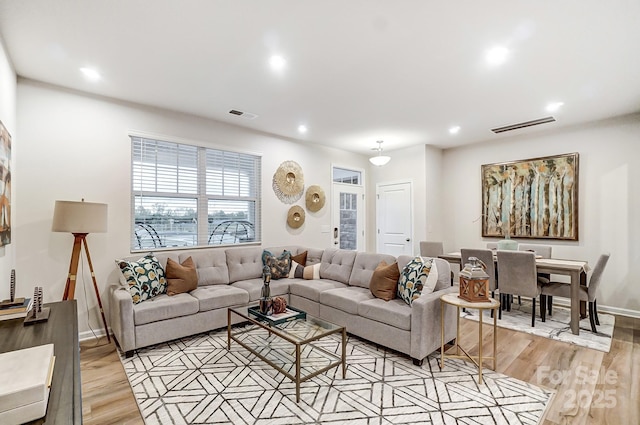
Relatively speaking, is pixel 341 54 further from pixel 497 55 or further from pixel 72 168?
pixel 72 168

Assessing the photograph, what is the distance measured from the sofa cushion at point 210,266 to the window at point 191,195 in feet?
1.13

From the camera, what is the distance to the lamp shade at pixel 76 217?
2.96 m

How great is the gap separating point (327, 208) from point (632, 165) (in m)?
4.54

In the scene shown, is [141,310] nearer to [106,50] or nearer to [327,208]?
[106,50]

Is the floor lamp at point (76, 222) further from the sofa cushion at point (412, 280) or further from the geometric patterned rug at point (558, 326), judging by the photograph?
the geometric patterned rug at point (558, 326)

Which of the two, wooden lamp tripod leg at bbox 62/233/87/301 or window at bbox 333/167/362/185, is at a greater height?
window at bbox 333/167/362/185

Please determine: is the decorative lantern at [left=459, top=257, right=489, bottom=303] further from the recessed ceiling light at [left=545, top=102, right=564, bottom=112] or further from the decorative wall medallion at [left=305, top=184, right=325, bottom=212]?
the decorative wall medallion at [left=305, top=184, right=325, bottom=212]

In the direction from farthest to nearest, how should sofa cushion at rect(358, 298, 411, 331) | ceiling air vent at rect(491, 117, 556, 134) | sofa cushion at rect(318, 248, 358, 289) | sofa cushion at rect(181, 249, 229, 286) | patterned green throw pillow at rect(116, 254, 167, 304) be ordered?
ceiling air vent at rect(491, 117, 556, 134) < sofa cushion at rect(318, 248, 358, 289) < sofa cushion at rect(181, 249, 229, 286) < patterned green throw pillow at rect(116, 254, 167, 304) < sofa cushion at rect(358, 298, 411, 331)

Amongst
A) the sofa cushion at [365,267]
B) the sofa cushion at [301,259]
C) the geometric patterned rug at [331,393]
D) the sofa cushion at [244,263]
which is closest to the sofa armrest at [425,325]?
the geometric patterned rug at [331,393]

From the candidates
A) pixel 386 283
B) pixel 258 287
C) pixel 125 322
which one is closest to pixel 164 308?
pixel 125 322

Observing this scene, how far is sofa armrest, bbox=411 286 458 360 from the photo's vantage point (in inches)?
109

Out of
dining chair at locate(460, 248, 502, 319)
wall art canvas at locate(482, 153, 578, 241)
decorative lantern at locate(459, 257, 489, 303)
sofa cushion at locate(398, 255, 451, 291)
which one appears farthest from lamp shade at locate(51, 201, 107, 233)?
wall art canvas at locate(482, 153, 578, 241)

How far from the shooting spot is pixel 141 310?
303 centimetres

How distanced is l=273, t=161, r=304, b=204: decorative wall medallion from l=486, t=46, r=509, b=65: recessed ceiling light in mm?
3338
